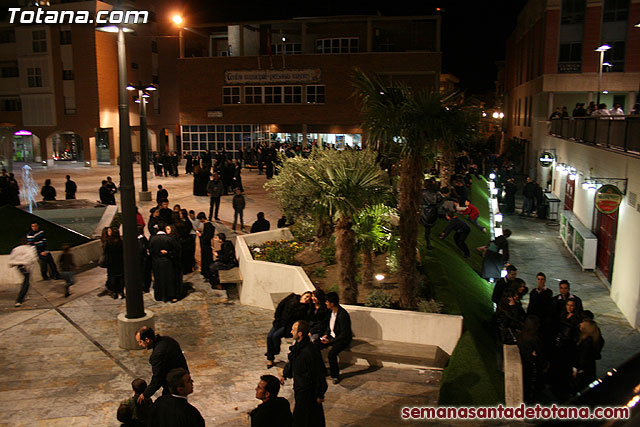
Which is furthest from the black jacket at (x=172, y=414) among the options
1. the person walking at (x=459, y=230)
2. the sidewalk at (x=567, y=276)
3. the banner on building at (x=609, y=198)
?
the banner on building at (x=609, y=198)

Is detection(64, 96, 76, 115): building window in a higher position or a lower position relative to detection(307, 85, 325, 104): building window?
lower

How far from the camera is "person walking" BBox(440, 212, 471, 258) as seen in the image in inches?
616

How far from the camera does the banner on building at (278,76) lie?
43.6m

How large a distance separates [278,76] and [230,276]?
33.5 metres

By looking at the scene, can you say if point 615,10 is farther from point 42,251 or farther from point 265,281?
point 42,251

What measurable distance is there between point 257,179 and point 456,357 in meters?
25.2

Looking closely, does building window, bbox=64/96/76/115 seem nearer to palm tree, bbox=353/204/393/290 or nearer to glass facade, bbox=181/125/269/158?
glass facade, bbox=181/125/269/158

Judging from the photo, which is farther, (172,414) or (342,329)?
(342,329)

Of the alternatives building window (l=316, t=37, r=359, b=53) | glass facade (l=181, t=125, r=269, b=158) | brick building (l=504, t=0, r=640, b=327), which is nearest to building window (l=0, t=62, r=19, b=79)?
glass facade (l=181, t=125, r=269, b=158)

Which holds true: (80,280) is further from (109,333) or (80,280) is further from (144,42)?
(144,42)

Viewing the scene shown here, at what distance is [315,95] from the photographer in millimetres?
44062

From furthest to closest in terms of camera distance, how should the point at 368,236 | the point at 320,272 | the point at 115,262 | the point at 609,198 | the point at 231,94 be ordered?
1. the point at 231,94
2. the point at 609,198
3. the point at 320,272
4. the point at 115,262
5. the point at 368,236

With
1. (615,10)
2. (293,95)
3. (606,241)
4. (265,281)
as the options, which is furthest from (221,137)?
(265,281)

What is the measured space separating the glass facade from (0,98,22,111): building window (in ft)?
41.3
